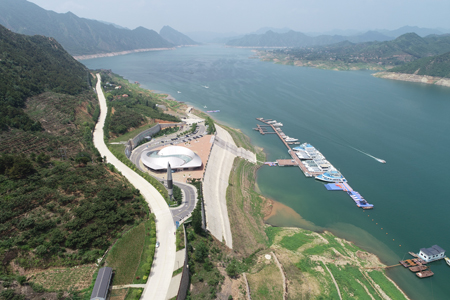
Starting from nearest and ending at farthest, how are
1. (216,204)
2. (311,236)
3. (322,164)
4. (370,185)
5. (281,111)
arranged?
(311,236)
(216,204)
(370,185)
(322,164)
(281,111)

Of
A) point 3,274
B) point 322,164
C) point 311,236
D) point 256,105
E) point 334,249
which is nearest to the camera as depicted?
point 3,274

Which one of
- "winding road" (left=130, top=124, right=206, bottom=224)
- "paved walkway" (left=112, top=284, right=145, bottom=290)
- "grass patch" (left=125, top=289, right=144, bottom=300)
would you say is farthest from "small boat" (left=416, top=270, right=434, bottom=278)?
"grass patch" (left=125, top=289, right=144, bottom=300)

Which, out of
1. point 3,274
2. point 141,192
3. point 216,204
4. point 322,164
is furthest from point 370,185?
point 3,274

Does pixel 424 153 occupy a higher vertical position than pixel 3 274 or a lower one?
lower

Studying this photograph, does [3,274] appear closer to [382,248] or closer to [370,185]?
[382,248]

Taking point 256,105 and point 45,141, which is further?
point 256,105

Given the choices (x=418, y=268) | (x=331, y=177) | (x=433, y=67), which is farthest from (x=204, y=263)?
(x=433, y=67)

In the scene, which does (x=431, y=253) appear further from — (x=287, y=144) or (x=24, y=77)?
(x=24, y=77)

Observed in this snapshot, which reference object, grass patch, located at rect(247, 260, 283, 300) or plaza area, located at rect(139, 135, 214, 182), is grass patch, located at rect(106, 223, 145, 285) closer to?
grass patch, located at rect(247, 260, 283, 300)
